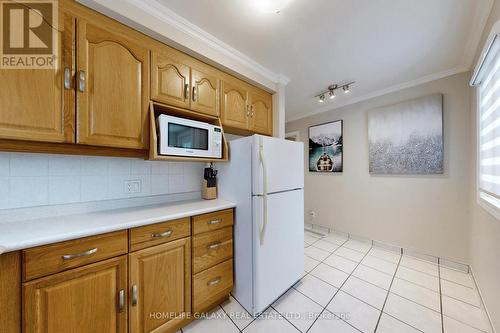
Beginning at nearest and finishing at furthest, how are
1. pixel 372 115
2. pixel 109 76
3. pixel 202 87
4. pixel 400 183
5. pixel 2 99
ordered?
pixel 2 99 < pixel 109 76 < pixel 202 87 < pixel 400 183 < pixel 372 115

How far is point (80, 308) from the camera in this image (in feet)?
3.14

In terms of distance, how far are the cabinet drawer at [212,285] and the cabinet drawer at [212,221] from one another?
33 centimetres

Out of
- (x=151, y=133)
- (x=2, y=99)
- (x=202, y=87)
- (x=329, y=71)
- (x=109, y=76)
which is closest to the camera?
(x=2, y=99)

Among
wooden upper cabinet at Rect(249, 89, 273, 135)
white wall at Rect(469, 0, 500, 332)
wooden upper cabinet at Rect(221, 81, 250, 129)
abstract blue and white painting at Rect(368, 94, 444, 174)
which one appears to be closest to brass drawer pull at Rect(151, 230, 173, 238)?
wooden upper cabinet at Rect(221, 81, 250, 129)

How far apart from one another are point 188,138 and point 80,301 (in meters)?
1.17

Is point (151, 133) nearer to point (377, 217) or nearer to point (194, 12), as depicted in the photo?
point (194, 12)

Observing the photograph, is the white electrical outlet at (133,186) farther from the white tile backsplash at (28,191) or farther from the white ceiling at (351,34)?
the white ceiling at (351,34)

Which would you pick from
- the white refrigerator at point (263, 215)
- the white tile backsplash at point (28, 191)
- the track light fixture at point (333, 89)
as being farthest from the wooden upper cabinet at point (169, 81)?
the track light fixture at point (333, 89)

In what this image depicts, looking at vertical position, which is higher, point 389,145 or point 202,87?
point 202,87

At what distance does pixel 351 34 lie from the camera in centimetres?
155

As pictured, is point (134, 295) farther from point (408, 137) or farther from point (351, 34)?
point (408, 137)

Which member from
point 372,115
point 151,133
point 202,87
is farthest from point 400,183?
point 151,133

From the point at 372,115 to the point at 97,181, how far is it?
3.41 m

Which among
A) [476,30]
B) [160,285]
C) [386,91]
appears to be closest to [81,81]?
[160,285]
